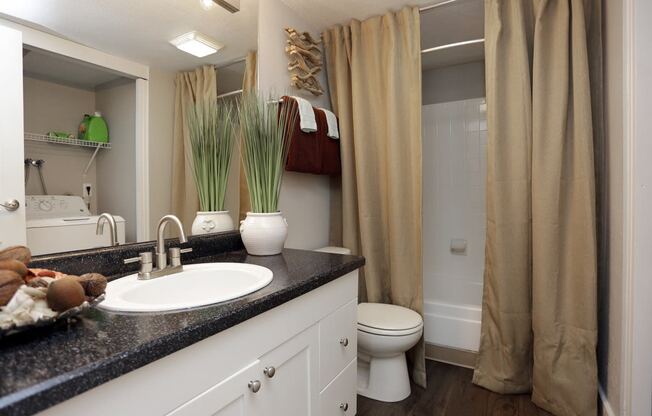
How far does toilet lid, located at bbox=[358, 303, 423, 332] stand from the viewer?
177 centimetres

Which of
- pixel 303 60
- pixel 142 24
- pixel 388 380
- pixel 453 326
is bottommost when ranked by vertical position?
pixel 388 380

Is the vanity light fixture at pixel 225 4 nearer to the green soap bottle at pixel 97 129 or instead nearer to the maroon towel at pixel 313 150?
the maroon towel at pixel 313 150

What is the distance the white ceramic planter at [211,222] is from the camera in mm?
1508

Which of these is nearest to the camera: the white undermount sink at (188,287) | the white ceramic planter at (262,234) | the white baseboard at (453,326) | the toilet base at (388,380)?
the white undermount sink at (188,287)

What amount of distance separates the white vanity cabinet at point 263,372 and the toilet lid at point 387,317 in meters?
0.34

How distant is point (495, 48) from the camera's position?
6.07ft

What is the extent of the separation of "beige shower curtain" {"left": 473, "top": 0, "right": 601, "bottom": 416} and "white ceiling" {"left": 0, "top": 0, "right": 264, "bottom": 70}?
4.55 ft

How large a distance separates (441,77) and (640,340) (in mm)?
2202

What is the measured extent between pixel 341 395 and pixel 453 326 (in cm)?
121

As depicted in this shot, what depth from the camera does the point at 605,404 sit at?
161 cm

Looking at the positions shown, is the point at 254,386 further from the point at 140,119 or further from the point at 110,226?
the point at 140,119

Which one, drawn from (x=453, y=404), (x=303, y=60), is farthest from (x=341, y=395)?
(x=303, y=60)

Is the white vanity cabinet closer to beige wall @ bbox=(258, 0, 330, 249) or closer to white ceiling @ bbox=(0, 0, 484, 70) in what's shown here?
beige wall @ bbox=(258, 0, 330, 249)

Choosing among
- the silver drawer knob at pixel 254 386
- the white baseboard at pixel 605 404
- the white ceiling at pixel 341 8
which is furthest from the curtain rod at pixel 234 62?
the white baseboard at pixel 605 404
